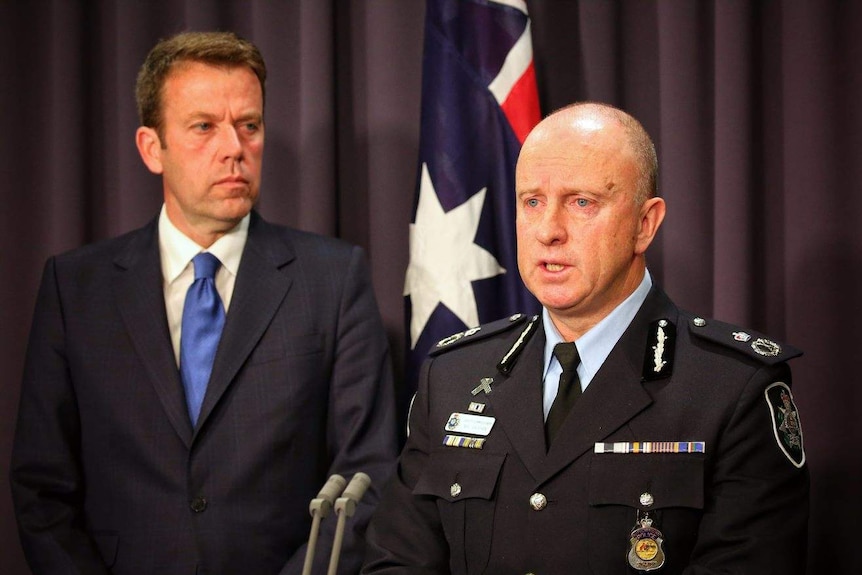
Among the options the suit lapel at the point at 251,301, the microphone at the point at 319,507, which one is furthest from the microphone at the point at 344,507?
the suit lapel at the point at 251,301

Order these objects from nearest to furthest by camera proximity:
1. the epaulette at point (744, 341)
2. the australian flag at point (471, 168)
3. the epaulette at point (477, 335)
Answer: the epaulette at point (744, 341)
the epaulette at point (477, 335)
the australian flag at point (471, 168)

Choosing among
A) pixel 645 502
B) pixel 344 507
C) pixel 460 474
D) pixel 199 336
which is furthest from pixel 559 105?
pixel 344 507

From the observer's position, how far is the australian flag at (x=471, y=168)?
304cm

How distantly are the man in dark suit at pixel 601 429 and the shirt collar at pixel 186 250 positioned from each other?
821 mm

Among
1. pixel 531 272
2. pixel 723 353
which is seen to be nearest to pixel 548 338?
pixel 531 272

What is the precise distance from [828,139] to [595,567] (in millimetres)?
1503

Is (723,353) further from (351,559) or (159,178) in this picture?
(159,178)

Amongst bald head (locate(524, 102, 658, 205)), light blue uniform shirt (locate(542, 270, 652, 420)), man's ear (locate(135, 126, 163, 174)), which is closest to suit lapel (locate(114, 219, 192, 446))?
man's ear (locate(135, 126, 163, 174))

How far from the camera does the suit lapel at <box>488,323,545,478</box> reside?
207 cm

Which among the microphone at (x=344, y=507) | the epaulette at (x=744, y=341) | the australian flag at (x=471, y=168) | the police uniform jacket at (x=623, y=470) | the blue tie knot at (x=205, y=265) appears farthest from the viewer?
the australian flag at (x=471, y=168)

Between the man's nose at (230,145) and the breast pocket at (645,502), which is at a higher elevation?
the man's nose at (230,145)

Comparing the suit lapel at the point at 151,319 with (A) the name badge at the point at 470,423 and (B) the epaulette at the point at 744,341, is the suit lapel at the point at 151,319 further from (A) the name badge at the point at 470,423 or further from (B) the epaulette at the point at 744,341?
(B) the epaulette at the point at 744,341

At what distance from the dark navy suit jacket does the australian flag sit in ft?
0.93

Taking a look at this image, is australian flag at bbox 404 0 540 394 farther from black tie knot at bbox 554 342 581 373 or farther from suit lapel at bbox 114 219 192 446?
black tie knot at bbox 554 342 581 373
